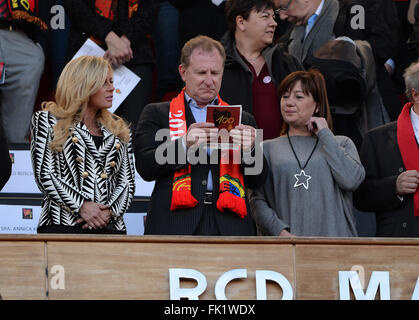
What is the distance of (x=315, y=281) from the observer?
5031mm

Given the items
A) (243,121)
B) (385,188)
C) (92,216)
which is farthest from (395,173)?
(92,216)

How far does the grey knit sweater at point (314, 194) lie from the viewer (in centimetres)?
582

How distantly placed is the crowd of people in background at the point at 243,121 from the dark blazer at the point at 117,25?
11mm

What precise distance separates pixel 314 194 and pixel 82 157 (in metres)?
1.41

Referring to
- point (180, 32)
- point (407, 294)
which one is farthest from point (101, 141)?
point (180, 32)

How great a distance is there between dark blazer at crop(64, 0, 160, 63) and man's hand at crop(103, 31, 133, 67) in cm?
6

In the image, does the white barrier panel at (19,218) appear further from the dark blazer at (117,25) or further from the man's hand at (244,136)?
the man's hand at (244,136)

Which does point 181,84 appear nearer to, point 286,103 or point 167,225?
point 286,103

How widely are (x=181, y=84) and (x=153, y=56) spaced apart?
376 millimetres

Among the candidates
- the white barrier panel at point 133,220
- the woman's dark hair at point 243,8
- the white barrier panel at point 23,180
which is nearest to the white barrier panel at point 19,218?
the white barrier panel at point 23,180

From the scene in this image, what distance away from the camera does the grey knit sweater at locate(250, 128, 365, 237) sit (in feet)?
19.1

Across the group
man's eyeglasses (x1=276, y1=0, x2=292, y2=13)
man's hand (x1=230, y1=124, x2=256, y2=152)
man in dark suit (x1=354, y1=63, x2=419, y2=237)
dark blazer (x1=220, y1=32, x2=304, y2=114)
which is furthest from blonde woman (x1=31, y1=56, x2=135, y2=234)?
man's eyeglasses (x1=276, y1=0, x2=292, y2=13)

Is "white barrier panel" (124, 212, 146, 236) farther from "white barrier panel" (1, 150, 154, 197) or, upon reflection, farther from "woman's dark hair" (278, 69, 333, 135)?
"woman's dark hair" (278, 69, 333, 135)
